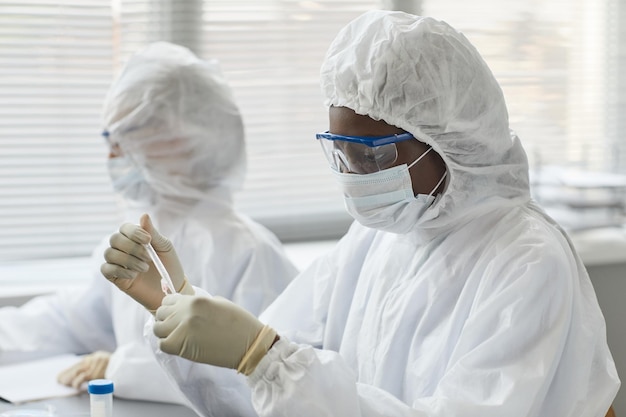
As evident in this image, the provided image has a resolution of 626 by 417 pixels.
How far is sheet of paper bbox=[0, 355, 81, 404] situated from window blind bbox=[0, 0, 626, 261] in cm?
68

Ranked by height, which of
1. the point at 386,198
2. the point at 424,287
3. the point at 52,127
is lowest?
the point at 52,127

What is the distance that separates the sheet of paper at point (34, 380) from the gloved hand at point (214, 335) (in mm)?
687

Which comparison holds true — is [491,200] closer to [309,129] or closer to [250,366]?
[250,366]

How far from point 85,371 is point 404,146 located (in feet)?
3.18

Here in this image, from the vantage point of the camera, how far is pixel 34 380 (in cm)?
208

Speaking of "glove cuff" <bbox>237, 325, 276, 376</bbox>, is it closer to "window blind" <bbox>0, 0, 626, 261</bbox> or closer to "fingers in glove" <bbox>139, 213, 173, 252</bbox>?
"fingers in glove" <bbox>139, 213, 173, 252</bbox>

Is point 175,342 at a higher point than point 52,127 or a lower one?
higher

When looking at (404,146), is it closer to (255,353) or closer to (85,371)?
(255,353)

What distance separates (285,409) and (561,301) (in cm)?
48

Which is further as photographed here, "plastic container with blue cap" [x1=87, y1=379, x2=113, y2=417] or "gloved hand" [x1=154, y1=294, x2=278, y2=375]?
"plastic container with blue cap" [x1=87, y1=379, x2=113, y2=417]

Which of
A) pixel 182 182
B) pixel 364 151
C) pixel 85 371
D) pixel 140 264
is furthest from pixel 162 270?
pixel 182 182

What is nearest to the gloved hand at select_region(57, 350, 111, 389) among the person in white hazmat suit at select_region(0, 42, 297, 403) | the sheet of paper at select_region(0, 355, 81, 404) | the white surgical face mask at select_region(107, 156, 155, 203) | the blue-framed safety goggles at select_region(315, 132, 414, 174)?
the sheet of paper at select_region(0, 355, 81, 404)

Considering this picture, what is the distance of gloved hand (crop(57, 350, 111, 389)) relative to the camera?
2027mm

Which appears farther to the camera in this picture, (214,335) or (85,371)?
(85,371)
